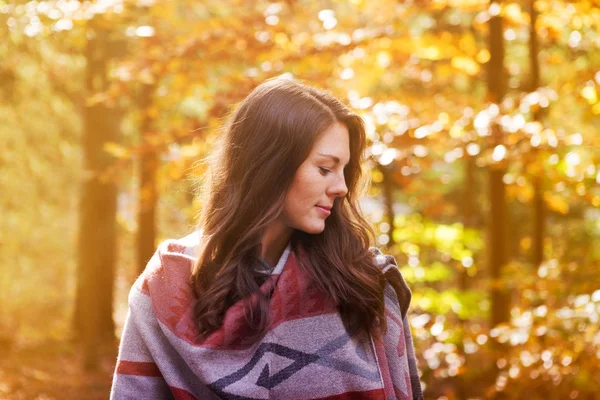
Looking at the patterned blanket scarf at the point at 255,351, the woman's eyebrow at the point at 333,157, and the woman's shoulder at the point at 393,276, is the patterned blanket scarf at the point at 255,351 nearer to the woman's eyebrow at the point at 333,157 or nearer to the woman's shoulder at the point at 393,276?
the woman's shoulder at the point at 393,276

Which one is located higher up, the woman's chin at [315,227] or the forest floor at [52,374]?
the woman's chin at [315,227]

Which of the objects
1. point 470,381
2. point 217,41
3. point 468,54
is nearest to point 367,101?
point 217,41

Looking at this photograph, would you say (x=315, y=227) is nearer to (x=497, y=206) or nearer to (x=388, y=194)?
(x=388, y=194)

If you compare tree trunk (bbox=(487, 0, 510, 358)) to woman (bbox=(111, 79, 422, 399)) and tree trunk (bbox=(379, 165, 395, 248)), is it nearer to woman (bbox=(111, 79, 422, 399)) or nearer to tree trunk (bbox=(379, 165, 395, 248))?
tree trunk (bbox=(379, 165, 395, 248))

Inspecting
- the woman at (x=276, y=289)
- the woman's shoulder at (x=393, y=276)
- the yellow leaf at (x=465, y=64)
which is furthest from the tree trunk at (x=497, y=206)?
the woman at (x=276, y=289)

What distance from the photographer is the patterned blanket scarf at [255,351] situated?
2.26m

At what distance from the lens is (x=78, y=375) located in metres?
10.2

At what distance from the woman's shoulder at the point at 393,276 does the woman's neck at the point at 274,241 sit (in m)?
0.28

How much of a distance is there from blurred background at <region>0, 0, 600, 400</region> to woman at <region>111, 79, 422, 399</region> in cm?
44

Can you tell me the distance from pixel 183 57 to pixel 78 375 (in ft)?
19.2

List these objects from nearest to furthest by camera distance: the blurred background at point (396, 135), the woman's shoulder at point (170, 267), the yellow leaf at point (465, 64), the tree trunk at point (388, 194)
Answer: the woman's shoulder at point (170, 267)
the blurred background at point (396, 135)
the tree trunk at point (388, 194)
the yellow leaf at point (465, 64)

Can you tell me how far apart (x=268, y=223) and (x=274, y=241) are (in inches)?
5.1

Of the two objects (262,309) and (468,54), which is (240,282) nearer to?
(262,309)

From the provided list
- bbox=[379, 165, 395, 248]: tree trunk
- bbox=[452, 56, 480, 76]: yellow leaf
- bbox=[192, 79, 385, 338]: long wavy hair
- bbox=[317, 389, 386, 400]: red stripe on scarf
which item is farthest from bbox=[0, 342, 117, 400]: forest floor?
bbox=[317, 389, 386, 400]: red stripe on scarf
